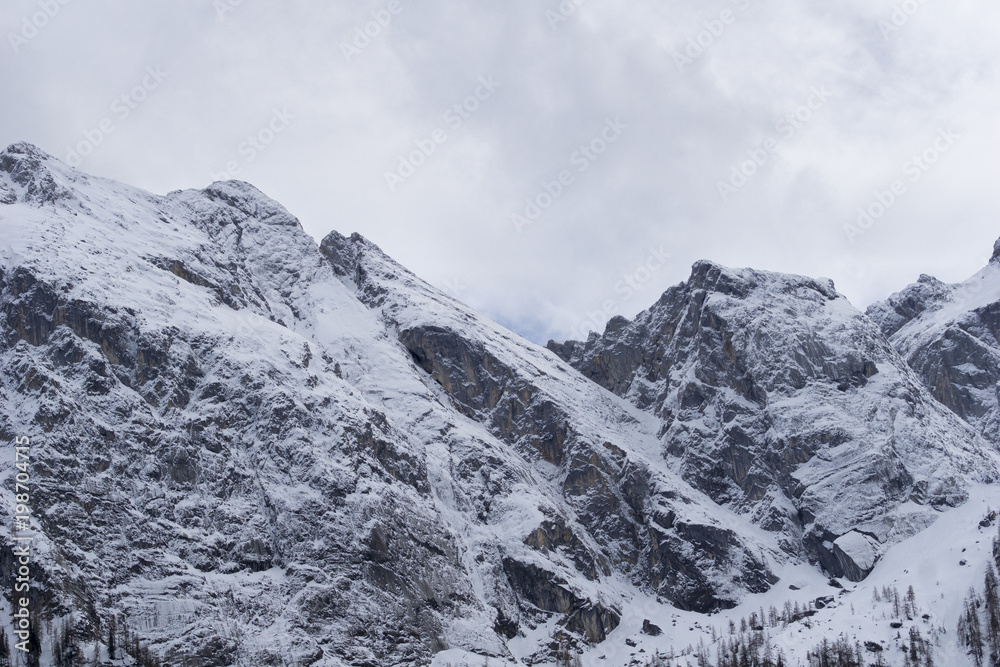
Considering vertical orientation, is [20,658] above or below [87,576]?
below

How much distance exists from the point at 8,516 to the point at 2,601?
16.9 meters

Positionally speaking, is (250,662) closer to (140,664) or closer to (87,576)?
(140,664)

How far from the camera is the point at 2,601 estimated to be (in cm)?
18375

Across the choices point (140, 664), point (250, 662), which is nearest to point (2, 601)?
point (140, 664)

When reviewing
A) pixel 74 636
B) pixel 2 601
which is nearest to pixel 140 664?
pixel 74 636

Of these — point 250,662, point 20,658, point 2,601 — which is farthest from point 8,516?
point 250,662

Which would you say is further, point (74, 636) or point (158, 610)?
point (158, 610)

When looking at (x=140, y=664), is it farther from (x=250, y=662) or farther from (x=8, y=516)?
(x=8, y=516)

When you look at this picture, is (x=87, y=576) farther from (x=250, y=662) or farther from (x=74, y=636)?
(x=250, y=662)

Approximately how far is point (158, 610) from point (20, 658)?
88.5 feet

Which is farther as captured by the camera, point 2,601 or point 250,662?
point 250,662

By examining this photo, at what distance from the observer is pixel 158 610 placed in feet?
647

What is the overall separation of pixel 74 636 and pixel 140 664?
12865 mm

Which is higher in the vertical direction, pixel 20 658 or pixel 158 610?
pixel 158 610
